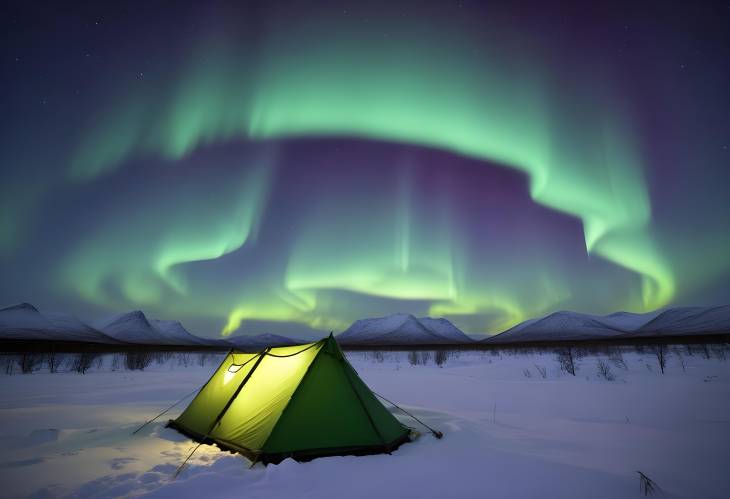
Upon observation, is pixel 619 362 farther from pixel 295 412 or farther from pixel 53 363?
pixel 53 363

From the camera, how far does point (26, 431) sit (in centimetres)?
835

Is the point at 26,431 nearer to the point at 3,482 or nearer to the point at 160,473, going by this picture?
the point at 3,482

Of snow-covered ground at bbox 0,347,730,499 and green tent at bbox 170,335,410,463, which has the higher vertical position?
green tent at bbox 170,335,410,463

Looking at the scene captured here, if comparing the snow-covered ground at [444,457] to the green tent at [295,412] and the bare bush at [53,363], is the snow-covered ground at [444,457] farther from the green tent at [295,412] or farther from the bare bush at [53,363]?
the bare bush at [53,363]

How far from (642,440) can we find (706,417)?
12.3 feet

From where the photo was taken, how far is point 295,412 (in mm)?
6551

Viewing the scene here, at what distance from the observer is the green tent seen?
20.9 ft

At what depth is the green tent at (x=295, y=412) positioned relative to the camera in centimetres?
637

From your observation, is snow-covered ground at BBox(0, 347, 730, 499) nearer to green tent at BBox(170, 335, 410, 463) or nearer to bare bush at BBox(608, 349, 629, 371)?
green tent at BBox(170, 335, 410, 463)

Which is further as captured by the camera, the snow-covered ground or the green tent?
the green tent

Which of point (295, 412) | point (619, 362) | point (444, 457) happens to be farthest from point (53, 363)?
point (619, 362)

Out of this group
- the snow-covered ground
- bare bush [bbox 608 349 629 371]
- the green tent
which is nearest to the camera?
the snow-covered ground

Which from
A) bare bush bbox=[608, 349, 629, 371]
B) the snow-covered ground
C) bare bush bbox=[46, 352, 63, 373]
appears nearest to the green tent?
the snow-covered ground

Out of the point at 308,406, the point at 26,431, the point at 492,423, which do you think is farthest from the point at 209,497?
the point at 492,423
